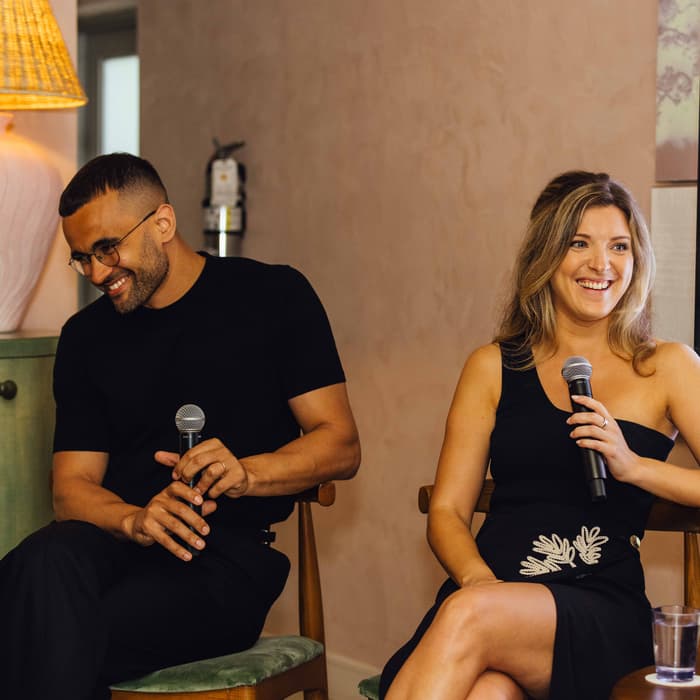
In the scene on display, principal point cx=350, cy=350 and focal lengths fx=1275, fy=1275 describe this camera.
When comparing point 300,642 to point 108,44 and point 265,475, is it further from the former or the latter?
point 108,44

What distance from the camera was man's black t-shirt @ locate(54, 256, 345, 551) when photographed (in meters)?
2.54

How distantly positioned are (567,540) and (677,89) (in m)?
1.00

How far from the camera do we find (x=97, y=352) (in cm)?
263

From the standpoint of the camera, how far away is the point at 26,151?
292cm

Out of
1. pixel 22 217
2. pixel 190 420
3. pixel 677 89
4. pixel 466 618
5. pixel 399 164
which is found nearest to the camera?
pixel 466 618

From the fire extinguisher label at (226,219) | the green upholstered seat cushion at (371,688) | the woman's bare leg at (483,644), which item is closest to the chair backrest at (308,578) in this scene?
the green upholstered seat cushion at (371,688)

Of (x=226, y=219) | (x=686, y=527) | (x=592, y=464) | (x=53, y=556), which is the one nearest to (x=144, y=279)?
(x=53, y=556)

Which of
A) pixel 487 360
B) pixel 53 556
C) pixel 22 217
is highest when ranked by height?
pixel 22 217

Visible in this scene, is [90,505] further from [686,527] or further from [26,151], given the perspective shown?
[686,527]

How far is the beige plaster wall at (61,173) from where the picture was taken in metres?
3.25

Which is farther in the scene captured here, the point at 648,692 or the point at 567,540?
the point at 567,540

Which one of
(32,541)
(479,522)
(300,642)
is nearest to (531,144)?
(479,522)

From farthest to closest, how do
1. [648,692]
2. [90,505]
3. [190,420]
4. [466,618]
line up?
[90,505] < [190,420] < [466,618] < [648,692]

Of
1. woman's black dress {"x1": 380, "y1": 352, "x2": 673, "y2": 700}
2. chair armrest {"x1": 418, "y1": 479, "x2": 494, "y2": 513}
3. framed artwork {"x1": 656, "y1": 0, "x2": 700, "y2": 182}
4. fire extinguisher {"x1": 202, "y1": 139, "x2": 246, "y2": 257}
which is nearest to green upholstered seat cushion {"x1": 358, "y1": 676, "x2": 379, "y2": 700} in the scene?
woman's black dress {"x1": 380, "y1": 352, "x2": 673, "y2": 700}
